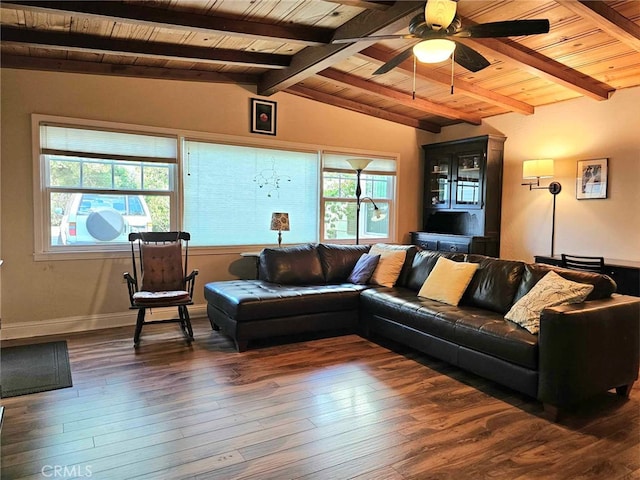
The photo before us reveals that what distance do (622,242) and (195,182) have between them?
466cm

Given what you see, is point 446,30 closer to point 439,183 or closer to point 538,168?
point 538,168

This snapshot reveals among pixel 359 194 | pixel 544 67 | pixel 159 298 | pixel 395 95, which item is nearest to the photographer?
pixel 159 298

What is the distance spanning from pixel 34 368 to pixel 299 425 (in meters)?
2.22

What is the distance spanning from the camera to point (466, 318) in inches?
125

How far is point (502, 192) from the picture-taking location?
572cm

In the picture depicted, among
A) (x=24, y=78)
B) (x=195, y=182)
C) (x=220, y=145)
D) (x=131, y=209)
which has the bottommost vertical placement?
(x=131, y=209)

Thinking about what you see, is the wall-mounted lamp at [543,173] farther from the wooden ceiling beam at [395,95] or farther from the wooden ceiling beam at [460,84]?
the wooden ceiling beam at [395,95]

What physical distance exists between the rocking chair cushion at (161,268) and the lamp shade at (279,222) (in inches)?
44.4

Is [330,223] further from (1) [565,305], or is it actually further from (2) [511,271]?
(1) [565,305]

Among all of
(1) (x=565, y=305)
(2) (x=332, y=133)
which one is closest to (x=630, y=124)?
(1) (x=565, y=305)

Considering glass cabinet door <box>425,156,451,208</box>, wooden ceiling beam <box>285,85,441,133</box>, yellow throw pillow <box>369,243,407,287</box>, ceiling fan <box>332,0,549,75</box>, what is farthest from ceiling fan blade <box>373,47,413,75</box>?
glass cabinet door <box>425,156,451,208</box>

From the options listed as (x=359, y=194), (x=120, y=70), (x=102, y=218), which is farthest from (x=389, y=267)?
(x=120, y=70)

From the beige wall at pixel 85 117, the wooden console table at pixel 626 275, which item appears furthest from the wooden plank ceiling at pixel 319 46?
the wooden console table at pixel 626 275

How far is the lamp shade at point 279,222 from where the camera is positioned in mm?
4965
